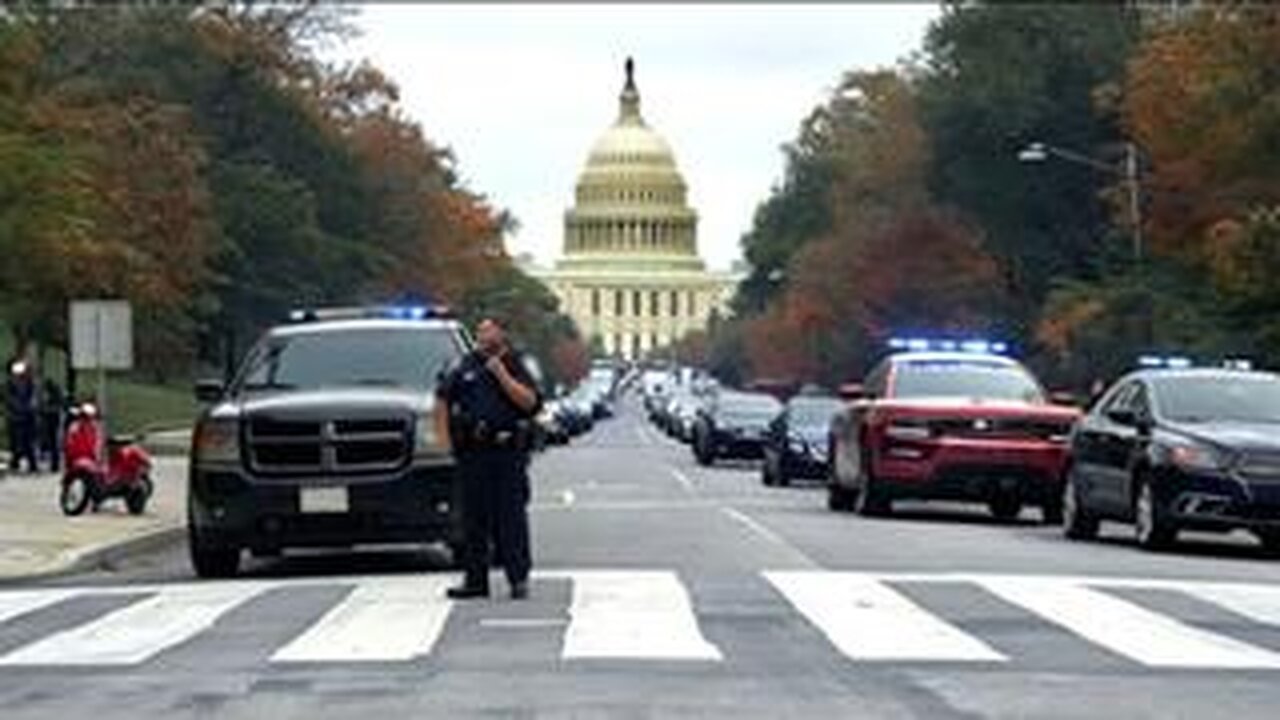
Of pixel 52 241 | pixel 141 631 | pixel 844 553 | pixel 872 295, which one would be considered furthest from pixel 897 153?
pixel 141 631

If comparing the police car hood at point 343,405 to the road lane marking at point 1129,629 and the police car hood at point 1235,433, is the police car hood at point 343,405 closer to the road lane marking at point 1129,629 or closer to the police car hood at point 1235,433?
the road lane marking at point 1129,629

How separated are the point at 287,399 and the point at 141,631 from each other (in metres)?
4.81

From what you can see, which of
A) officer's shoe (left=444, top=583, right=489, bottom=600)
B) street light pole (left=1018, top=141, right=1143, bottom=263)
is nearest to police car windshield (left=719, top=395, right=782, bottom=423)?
street light pole (left=1018, top=141, right=1143, bottom=263)

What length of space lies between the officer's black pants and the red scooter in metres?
12.6

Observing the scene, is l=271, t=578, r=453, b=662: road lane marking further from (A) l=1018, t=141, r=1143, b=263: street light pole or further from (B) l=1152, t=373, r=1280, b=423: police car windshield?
(A) l=1018, t=141, r=1143, b=263: street light pole

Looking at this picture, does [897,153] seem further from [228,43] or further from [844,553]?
[844,553]

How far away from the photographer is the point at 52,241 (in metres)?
50.8

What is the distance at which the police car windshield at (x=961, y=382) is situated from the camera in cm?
3006

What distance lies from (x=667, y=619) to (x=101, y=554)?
906 centimetres

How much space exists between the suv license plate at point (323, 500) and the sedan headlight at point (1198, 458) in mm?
7345

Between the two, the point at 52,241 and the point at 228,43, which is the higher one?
the point at 228,43

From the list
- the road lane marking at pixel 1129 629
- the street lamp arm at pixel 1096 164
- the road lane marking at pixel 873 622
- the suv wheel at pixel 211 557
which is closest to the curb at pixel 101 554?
the suv wheel at pixel 211 557

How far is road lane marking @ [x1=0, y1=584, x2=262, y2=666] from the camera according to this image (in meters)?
14.6

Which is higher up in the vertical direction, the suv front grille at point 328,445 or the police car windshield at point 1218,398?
the police car windshield at point 1218,398
